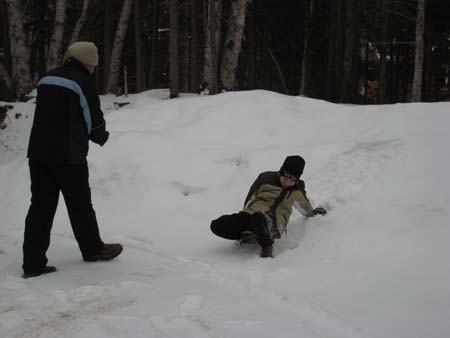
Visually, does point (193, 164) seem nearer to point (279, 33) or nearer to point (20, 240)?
point (20, 240)

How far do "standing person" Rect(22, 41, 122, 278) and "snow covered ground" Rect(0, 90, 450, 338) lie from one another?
1.20ft

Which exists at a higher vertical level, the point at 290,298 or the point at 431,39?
the point at 431,39

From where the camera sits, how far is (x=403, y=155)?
6.23 metres

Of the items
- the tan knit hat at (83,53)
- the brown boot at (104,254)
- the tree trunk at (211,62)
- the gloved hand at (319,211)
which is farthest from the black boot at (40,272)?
the tree trunk at (211,62)

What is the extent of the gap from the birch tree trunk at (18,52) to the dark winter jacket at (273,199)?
36.1 ft

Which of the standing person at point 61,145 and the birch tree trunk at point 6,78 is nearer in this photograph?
the standing person at point 61,145

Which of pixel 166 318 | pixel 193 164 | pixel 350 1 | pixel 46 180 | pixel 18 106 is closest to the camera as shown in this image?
pixel 166 318

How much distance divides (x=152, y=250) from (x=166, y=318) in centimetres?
191

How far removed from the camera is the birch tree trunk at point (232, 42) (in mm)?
12273

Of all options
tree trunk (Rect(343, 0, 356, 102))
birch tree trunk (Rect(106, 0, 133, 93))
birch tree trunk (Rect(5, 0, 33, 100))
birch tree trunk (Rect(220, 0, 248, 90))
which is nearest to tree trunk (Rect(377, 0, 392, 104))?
tree trunk (Rect(343, 0, 356, 102))

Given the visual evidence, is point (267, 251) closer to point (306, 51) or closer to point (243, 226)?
point (243, 226)

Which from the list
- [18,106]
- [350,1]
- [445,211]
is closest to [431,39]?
[350,1]

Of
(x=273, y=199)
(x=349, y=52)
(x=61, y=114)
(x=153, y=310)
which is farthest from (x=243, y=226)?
(x=349, y=52)

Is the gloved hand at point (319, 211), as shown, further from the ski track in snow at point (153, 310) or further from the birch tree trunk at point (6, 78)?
the birch tree trunk at point (6, 78)
